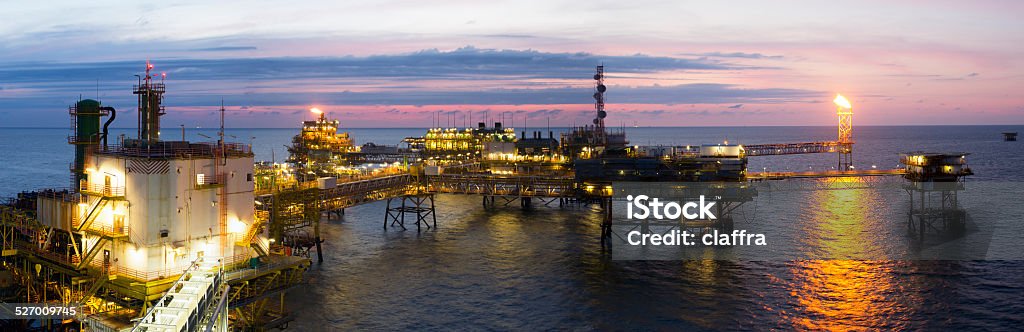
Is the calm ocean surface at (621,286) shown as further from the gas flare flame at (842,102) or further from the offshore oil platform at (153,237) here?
the gas flare flame at (842,102)

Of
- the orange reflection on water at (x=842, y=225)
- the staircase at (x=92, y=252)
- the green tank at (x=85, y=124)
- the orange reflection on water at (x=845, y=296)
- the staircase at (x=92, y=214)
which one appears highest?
the green tank at (x=85, y=124)

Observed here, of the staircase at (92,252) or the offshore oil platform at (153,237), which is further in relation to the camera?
the staircase at (92,252)

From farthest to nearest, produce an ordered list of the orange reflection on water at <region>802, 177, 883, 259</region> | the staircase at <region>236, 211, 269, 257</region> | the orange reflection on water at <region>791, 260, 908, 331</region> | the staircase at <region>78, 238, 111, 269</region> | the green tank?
the orange reflection on water at <region>802, 177, 883, 259</region> < the green tank < the orange reflection on water at <region>791, 260, 908, 331</region> < the staircase at <region>236, 211, 269, 257</region> < the staircase at <region>78, 238, 111, 269</region>

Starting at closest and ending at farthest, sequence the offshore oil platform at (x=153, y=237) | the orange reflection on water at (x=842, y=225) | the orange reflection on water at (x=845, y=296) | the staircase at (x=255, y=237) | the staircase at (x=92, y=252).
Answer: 1. the offshore oil platform at (x=153, y=237)
2. the staircase at (x=92, y=252)
3. the staircase at (x=255, y=237)
4. the orange reflection on water at (x=845, y=296)
5. the orange reflection on water at (x=842, y=225)

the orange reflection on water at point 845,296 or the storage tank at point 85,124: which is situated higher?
the storage tank at point 85,124

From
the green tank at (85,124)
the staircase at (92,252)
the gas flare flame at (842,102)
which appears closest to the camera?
the staircase at (92,252)

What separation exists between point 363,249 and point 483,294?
826 inches

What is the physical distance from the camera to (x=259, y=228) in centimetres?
4072

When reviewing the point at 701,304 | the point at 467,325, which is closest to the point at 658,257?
the point at 701,304

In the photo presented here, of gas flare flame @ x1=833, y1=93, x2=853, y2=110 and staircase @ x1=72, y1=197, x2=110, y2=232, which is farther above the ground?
gas flare flame @ x1=833, y1=93, x2=853, y2=110

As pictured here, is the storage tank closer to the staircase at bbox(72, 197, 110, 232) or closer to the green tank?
the green tank

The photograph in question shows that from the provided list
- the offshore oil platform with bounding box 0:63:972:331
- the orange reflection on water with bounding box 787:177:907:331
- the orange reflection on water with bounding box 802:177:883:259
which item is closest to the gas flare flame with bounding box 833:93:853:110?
the orange reflection on water with bounding box 802:177:883:259

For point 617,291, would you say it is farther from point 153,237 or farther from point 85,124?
point 85,124

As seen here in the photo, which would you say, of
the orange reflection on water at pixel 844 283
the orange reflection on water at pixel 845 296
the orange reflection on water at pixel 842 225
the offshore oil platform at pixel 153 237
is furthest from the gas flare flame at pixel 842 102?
the offshore oil platform at pixel 153 237
